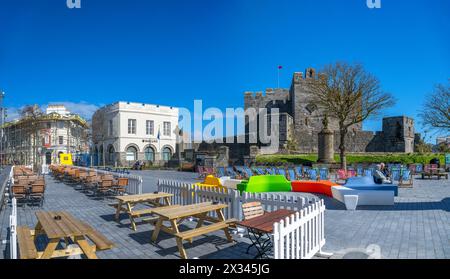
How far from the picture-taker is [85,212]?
9219 mm

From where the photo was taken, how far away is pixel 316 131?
3884 centimetres

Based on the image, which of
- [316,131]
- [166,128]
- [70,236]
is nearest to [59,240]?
[70,236]

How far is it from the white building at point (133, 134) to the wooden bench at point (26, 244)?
113ft

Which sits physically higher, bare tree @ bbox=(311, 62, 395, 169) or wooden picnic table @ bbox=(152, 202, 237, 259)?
bare tree @ bbox=(311, 62, 395, 169)

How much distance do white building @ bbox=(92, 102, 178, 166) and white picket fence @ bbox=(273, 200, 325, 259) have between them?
117ft

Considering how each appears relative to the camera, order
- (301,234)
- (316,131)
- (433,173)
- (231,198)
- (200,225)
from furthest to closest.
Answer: (316,131) → (433,173) → (231,198) → (200,225) → (301,234)

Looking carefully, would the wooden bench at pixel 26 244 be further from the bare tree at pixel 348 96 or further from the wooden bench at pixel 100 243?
the bare tree at pixel 348 96

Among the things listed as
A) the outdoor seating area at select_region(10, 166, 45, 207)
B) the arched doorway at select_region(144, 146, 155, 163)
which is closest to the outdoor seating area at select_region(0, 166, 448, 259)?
the outdoor seating area at select_region(10, 166, 45, 207)

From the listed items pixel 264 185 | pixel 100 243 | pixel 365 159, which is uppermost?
pixel 365 159

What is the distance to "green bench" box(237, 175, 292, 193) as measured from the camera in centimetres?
1273

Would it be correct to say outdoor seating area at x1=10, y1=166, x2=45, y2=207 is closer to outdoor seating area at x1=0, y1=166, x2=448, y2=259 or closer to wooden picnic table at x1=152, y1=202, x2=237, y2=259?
outdoor seating area at x1=0, y1=166, x2=448, y2=259

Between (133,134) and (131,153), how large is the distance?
2763mm

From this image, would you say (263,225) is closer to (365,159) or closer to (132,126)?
(365,159)

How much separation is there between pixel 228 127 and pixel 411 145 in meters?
22.5
